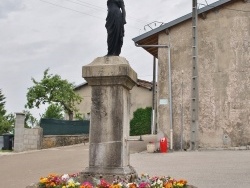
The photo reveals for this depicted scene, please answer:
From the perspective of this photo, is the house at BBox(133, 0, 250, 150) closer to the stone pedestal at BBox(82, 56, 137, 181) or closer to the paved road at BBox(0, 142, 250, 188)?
the paved road at BBox(0, 142, 250, 188)

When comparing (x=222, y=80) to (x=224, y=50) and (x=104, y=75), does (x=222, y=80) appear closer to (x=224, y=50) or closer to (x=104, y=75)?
(x=224, y=50)

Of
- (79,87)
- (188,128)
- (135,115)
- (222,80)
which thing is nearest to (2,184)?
(188,128)

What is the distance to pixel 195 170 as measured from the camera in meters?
11.1

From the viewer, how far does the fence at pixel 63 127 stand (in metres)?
22.8

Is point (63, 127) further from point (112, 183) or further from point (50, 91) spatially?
point (112, 183)

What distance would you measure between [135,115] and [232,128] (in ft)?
48.5

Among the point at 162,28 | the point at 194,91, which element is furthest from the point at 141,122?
the point at 194,91

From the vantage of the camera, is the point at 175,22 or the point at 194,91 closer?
the point at 194,91

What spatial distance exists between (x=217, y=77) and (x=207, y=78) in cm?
46

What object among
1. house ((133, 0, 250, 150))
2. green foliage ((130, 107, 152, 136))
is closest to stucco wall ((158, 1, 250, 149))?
house ((133, 0, 250, 150))

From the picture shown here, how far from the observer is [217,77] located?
17.8 m

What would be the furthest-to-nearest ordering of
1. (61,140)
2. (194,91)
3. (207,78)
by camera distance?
(61,140) < (207,78) < (194,91)

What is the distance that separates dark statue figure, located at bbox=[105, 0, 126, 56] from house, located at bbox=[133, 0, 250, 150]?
34.8ft

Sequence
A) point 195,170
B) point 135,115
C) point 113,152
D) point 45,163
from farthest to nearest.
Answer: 1. point 135,115
2. point 45,163
3. point 195,170
4. point 113,152
